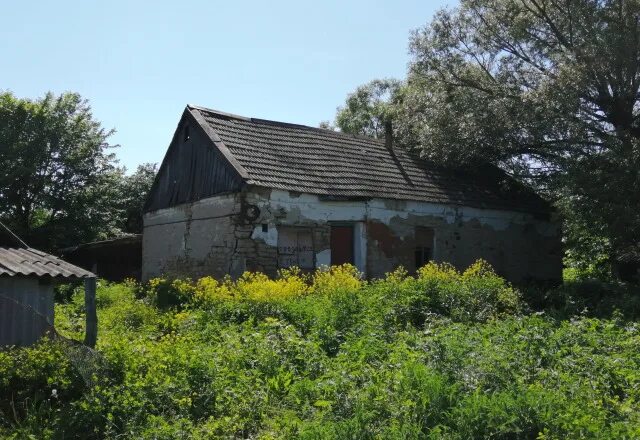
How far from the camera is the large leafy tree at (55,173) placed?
22562mm

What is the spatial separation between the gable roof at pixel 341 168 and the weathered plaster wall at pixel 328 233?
1.10ft

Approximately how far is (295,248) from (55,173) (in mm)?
13102

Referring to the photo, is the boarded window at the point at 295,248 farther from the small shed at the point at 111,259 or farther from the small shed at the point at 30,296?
the small shed at the point at 111,259

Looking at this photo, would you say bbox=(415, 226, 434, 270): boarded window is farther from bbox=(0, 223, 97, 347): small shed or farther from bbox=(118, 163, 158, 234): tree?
bbox=(118, 163, 158, 234): tree

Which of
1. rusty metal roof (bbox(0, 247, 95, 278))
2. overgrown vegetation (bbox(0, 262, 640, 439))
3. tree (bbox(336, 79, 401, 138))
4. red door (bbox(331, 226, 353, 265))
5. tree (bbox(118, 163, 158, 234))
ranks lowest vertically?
overgrown vegetation (bbox(0, 262, 640, 439))

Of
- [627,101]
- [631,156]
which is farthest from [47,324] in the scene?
[627,101]

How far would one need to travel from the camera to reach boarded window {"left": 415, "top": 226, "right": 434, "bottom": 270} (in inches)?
715

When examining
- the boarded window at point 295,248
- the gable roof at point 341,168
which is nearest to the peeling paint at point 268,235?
the boarded window at point 295,248

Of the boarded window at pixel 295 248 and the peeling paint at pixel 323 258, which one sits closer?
the boarded window at pixel 295 248

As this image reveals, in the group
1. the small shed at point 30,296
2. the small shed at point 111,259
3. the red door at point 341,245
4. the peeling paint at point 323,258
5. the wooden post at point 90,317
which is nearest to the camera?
the small shed at point 30,296

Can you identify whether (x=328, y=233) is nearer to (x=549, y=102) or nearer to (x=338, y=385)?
(x=549, y=102)

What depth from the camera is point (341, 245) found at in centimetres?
1683

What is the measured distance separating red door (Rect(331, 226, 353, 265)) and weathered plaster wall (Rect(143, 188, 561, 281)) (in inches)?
8.3

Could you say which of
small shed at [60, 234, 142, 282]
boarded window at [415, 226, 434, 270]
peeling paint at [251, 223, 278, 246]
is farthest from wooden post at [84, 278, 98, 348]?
small shed at [60, 234, 142, 282]
